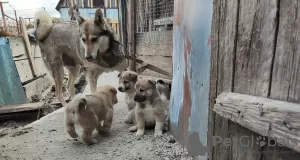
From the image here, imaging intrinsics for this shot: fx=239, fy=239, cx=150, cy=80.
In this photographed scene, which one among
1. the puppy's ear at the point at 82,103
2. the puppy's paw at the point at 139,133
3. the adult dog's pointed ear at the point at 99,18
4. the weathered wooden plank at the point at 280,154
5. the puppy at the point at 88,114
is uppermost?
the adult dog's pointed ear at the point at 99,18

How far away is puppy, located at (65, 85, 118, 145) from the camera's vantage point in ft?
9.30

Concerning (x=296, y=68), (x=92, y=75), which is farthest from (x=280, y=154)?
(x=92, y=75)

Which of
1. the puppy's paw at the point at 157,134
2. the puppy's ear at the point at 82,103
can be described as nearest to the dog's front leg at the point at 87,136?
the puppy's ear at the point at 82,103

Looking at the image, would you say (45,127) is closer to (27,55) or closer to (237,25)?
(237,25)

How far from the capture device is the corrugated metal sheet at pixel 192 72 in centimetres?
211

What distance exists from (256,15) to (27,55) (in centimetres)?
869

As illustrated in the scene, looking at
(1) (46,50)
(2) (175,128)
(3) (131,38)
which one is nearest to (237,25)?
(2) (175,128)

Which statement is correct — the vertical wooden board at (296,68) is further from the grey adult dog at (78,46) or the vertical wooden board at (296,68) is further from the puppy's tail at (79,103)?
the grey adult dog at (78,46)

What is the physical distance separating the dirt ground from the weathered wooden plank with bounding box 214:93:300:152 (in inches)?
54.3

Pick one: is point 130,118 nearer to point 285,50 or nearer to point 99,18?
point 99,18

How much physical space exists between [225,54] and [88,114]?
1937 millimetres

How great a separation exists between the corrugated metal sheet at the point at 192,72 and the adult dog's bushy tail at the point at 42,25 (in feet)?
13.0

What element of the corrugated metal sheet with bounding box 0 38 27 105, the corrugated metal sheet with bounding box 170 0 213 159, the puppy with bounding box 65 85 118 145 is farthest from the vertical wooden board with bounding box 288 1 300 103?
the corrugated metal sheet with bounding box 0 38 27 105

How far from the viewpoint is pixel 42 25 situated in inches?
223
